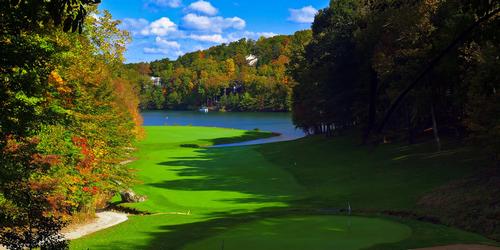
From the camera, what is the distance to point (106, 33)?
39031 mm

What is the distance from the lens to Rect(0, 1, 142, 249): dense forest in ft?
35.8

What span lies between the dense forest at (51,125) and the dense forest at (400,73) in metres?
12.0

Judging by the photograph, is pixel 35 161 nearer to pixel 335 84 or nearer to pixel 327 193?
pixel 327 193

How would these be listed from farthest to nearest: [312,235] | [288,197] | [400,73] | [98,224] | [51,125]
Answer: [400,73]
[288,197]
[98,224]
[51,125]
[312,235]

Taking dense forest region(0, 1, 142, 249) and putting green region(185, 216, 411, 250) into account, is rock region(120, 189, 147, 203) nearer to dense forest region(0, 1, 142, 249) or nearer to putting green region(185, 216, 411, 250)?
dense forest region(0, 1, 142, 249)

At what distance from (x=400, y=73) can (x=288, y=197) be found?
15814mm

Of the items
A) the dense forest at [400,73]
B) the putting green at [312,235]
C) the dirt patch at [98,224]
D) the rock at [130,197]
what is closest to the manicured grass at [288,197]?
the putting green at [312,235]

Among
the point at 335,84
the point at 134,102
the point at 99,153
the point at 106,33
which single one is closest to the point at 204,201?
the point at 99,153

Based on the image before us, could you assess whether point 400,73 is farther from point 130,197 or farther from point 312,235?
point 312,235

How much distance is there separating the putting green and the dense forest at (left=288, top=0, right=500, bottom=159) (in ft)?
14.0

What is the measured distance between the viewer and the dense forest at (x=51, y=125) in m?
10.9

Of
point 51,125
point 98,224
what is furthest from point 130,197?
point 51,125

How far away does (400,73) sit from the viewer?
42.4 meters

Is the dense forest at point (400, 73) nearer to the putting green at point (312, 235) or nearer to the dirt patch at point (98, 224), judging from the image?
the putting green at point (312, 235)
